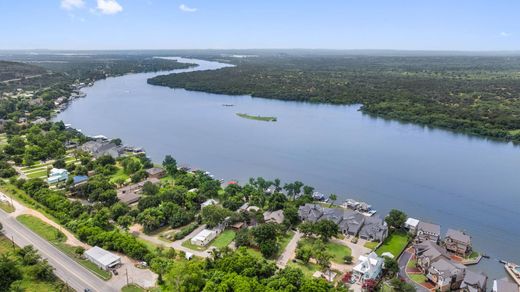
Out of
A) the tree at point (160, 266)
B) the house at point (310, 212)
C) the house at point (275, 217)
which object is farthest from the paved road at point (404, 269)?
the tree at point (160, 266)

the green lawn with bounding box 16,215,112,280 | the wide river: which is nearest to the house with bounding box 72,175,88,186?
the green lawn with bounding box 16,215,112,280

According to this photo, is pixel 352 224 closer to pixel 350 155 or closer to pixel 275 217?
pixel 275 217

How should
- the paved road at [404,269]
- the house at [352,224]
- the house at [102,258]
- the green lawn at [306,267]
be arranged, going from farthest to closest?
the house at [352,224], the green lawn at [306,267], the house at [102,258], the paved road at [404,269]

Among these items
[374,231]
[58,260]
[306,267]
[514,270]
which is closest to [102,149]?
[58,260]

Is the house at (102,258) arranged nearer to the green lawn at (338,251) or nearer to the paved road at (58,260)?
the paved road at (58,260)

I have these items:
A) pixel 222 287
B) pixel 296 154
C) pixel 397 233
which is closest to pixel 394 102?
pixel 296 154

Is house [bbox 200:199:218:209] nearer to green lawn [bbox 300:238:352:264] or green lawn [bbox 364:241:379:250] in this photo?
green lawn [bbox 300:238:352:264]
